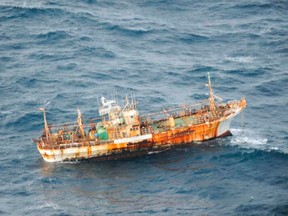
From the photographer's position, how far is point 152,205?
291ft

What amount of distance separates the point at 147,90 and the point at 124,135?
23.8 metres

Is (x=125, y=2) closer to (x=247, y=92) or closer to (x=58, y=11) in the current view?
(x=58, y=11)

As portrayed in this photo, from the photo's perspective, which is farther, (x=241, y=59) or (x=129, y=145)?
(x=241, y=59)

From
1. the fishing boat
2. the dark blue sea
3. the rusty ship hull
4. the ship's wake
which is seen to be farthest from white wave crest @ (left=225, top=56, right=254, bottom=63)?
the rusty ship hull

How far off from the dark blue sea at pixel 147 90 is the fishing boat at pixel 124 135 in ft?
6.44

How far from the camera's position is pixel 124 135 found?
105 metres

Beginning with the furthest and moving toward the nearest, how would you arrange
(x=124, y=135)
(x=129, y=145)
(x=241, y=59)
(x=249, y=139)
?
(x=241, y=59) → (x=249, y=139) → (x=124, y=135) → (x=129, y=145)

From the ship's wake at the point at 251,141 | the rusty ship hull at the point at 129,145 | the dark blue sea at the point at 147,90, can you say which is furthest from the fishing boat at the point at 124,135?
the ship's wake at the point at 251,141

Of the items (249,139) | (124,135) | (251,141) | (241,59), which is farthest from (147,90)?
(251,141)

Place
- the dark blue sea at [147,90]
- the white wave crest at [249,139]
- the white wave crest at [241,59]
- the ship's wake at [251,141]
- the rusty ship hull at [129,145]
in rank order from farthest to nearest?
the white wave crest at [241,59] < the rusty ship hull at [129,145] < the white wave crest at [249,139] < the ship's wake at [251,141] < the dark blue sea at [147,90]

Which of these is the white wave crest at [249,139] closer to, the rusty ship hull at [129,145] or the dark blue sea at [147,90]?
the dark blue sea at [147,90]

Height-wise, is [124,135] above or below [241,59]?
below

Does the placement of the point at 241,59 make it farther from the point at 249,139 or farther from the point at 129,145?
the point at 129,145

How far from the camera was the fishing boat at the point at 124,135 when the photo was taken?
10406cm
